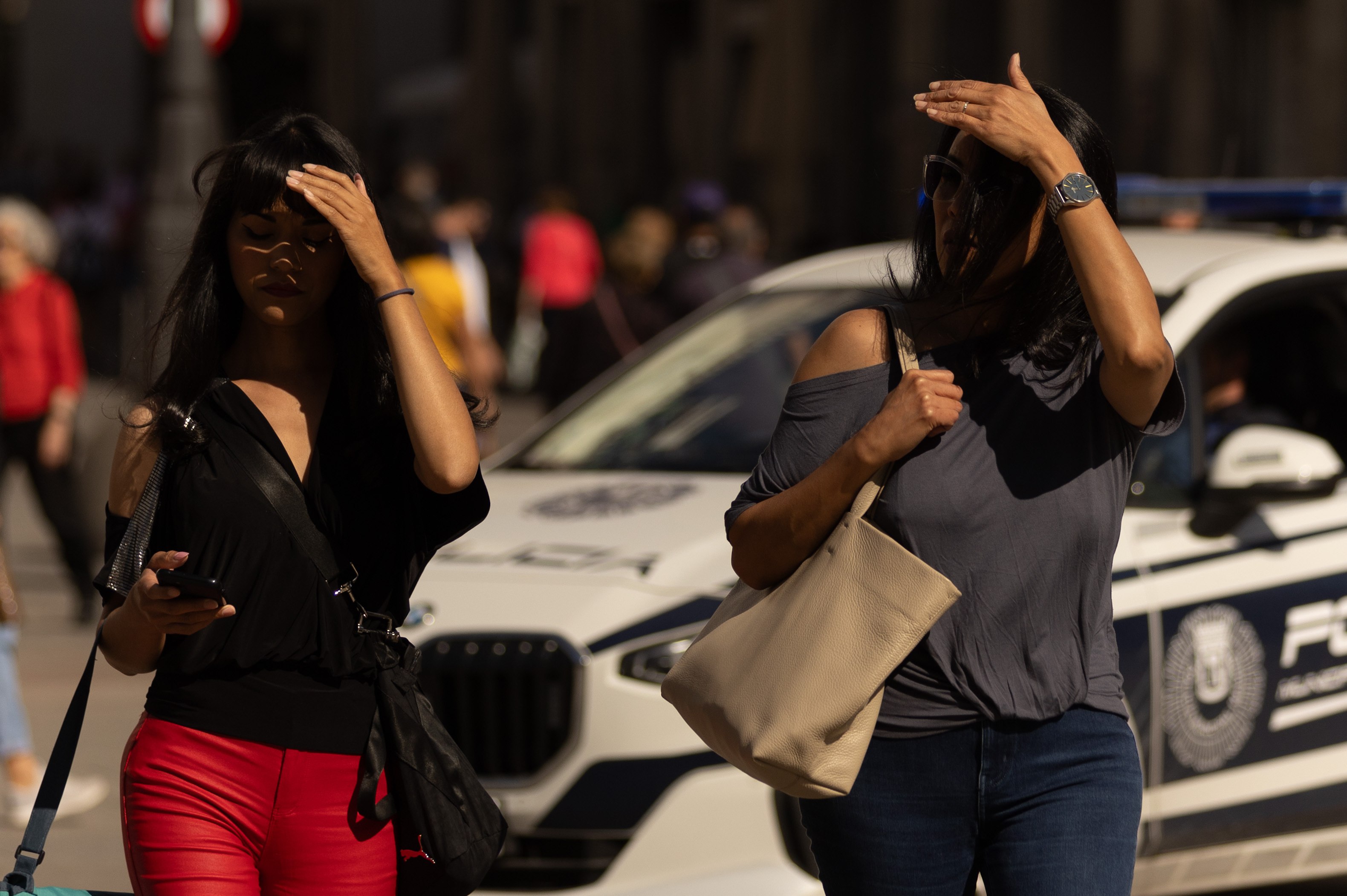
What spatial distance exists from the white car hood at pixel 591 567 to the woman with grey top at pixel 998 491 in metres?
1.77

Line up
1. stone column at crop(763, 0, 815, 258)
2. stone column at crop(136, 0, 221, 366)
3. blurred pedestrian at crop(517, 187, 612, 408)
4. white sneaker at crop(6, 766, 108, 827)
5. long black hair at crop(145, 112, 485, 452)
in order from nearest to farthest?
1. long black hair at crop(145, 112, 485, 452)
2. white sneaker at crop(6, 766, 108, 827)
3. stone column at crop(136, 0, 221, 366)
4. blurred pedestrian at crop(517, 187, 612, 408)
5. stone column at crop(763, 0, 815, 258)

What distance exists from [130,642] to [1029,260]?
1.39 m

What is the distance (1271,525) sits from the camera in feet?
15.9

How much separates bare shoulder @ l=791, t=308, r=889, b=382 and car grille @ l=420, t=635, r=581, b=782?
6.16 feet

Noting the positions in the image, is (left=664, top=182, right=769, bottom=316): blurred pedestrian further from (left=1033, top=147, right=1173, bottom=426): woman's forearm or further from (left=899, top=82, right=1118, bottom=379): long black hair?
(left=1033, top=147, right=1173, bottom=426): woman's forearm

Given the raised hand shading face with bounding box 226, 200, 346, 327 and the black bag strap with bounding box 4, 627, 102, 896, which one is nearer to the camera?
the black bag strap with bounding box 4, 627, 102, 896

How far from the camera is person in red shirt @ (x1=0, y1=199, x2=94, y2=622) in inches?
364

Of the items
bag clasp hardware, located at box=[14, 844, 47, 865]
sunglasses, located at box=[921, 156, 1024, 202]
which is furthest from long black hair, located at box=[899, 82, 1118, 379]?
bag clasp hardware, located at box=[14, 844, 47, 865]

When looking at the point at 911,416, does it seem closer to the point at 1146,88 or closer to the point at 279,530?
the point at 279,530

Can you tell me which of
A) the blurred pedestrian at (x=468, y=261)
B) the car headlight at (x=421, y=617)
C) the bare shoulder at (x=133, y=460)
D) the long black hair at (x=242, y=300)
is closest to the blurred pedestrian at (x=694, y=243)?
the blurred pedestrian at (x=468, y=261)

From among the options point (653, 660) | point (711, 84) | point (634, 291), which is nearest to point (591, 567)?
point (653, 660)

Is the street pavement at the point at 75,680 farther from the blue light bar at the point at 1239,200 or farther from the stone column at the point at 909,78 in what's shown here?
the stone column at the point at 909,78

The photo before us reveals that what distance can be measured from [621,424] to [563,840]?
5.30 ft

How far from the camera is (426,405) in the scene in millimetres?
2811
